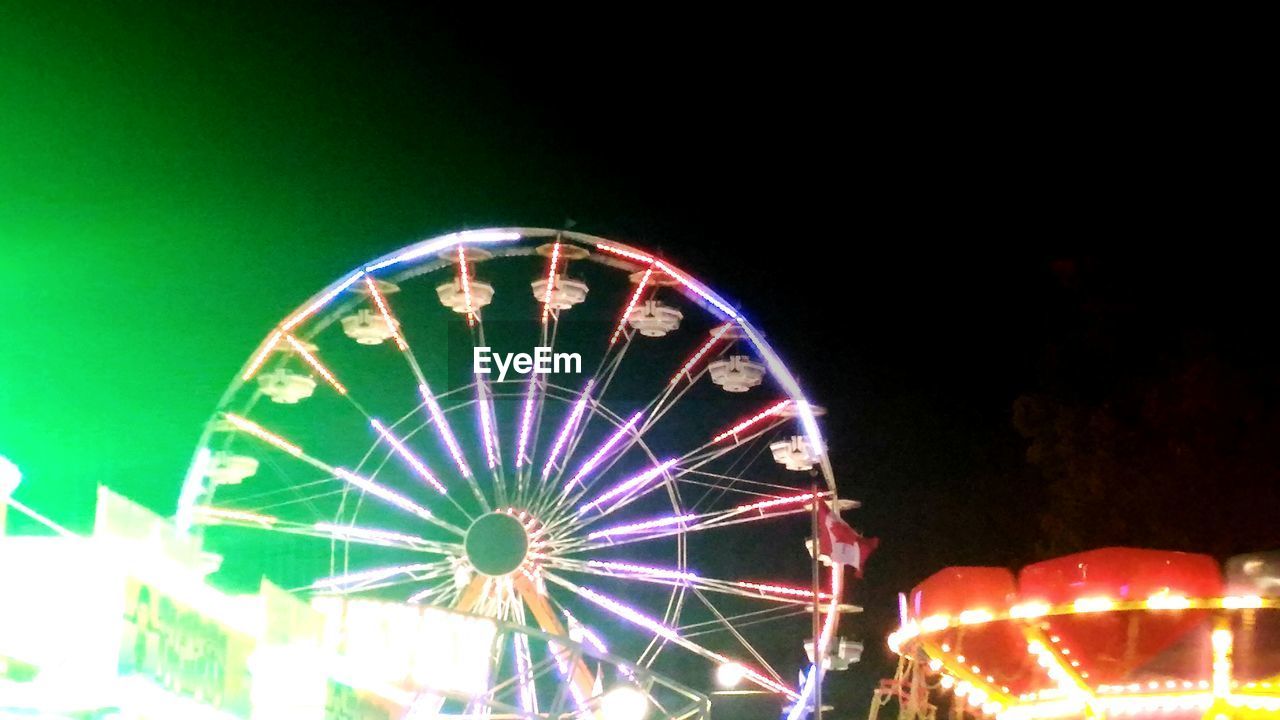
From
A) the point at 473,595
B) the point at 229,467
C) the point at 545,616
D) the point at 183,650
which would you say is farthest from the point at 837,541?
the point at 183,650

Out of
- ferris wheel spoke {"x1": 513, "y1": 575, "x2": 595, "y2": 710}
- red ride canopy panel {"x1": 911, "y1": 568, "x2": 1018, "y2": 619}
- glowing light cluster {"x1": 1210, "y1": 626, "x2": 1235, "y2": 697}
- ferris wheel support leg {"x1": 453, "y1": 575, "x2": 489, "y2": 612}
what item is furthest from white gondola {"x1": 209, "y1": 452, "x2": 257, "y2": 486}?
glowing light cluster {"x1": 1210, "y1": 626, "x2": 1235, "y2": 697}

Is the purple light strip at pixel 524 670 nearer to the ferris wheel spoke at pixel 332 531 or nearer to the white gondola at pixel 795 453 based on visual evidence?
the ferris wheel spoke at pixel 332 531

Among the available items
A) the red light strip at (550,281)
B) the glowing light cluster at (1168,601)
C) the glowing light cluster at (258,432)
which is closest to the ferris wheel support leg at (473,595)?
the glowing light cluster at (258,432)

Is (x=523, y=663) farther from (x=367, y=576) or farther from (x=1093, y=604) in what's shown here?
(x=1093, y=604)

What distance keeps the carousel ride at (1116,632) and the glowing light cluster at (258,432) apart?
7.58 m

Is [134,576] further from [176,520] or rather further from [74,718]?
[176,520]

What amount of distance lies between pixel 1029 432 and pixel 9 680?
17.8 meters

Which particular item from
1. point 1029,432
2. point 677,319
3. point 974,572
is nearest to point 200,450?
point 677,319

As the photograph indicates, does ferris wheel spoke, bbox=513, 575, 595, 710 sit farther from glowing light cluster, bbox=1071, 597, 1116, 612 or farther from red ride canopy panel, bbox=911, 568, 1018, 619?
glowing light cluster, bbox=1071, 597, 1116, 612

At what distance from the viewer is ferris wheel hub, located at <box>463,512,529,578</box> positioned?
16.1 metres

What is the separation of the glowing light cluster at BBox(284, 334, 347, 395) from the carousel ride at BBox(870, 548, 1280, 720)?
23.8 ft

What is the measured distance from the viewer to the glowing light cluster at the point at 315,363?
55.3 ft

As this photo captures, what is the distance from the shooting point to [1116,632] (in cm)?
1157

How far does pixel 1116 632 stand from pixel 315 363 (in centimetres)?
956
